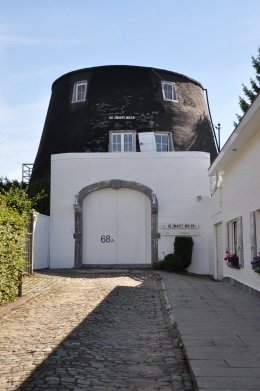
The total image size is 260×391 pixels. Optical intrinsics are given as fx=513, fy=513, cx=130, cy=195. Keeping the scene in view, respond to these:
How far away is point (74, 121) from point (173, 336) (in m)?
21.7

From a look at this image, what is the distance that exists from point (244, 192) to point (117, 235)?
355 inches

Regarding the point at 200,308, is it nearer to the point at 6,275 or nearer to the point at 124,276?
the point at 6,275

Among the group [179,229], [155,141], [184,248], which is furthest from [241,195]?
[155,141]

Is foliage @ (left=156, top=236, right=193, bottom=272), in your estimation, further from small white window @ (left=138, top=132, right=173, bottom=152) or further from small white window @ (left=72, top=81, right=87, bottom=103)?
small white window @ (left=72, top=81, right=87, bottom=103)

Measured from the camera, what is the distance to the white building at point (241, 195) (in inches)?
452

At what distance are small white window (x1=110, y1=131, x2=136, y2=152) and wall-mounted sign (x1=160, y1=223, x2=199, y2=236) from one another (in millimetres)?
6385

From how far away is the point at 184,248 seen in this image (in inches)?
808

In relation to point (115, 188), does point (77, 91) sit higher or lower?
higher

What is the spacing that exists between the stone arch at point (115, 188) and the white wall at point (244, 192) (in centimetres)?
475

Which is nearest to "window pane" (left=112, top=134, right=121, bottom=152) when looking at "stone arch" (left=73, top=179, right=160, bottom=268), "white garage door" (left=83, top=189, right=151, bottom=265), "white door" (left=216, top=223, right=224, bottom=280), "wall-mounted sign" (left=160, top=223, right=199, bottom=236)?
"stone arch" (left=73, top=179, right=160, bottom=268)

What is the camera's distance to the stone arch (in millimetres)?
20984

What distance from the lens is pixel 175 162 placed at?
21.5 meters

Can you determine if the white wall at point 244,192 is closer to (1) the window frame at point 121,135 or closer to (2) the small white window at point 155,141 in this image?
(2) the small white window at point 155,141

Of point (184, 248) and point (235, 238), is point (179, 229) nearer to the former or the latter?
point (184, 248)
